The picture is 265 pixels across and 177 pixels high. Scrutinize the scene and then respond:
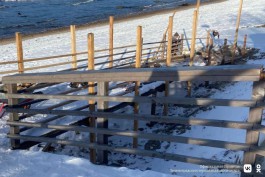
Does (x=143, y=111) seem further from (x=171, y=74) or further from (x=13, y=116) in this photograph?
(x=171, y=74)

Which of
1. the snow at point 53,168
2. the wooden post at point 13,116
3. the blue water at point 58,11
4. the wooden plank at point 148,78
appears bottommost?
the snow at point 53,168

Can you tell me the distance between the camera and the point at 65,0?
50.6 metres

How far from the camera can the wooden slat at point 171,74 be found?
370cm

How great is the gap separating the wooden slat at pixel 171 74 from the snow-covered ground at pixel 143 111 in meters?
1.14

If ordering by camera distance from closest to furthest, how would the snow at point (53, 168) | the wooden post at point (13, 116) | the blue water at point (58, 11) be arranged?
the snow at point (53, 168) < the wooden post at point (13, 116) < the blue water at point (58, 11)

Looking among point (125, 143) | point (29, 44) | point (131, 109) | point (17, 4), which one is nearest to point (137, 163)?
point (125, 143)

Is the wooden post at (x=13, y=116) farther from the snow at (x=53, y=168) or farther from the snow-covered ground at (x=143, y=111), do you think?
the snow at (x=53, y=168)

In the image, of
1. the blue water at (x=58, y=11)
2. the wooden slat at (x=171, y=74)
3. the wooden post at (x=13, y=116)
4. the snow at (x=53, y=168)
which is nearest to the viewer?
the wooden slat at (x=171, y=74)

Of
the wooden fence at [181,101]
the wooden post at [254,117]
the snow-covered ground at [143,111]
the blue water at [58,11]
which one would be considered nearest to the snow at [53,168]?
the snow-covered ground at [143,111]

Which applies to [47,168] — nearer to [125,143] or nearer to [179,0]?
[125,143]

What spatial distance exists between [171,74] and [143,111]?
22.9ft

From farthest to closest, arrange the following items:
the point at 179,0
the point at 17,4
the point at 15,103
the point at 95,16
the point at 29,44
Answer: the point at 179,0
the point at 17,4
the point at 95,16
the point at 29,44
the point at 15,103

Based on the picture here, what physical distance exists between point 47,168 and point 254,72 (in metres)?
2.85

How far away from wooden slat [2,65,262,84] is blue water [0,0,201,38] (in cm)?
2561
